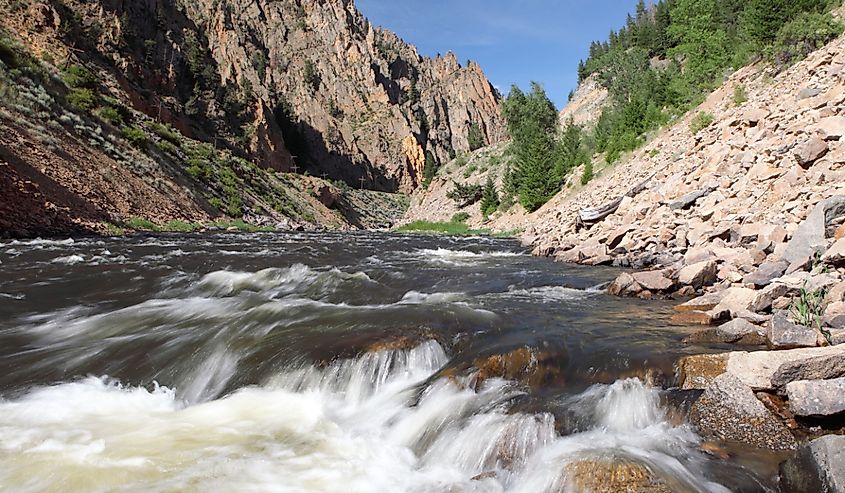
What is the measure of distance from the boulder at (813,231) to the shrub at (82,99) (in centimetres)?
4085

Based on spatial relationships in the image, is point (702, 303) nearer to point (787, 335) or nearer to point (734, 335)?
point (734, 335)

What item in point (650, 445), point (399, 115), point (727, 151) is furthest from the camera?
point (399, 115)

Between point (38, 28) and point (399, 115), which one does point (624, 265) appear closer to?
point (38, 28)

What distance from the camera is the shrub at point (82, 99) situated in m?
34.1

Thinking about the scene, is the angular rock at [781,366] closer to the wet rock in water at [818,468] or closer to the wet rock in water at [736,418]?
the wet rock in water at [736,418]

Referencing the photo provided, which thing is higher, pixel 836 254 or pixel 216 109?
pixel 216 109

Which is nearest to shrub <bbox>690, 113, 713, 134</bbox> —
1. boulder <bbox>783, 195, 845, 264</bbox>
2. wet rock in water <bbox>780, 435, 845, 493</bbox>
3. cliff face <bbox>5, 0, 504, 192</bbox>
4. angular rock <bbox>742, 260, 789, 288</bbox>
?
boulder <bbox>783, 195, 845, 264</bbox>

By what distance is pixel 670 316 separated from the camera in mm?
7977

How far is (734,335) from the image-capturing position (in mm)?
6414

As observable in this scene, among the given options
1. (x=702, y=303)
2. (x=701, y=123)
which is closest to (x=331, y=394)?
(x=702, y=303)

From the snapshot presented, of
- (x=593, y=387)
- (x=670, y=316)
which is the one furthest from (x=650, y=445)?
(x=670, y=316)

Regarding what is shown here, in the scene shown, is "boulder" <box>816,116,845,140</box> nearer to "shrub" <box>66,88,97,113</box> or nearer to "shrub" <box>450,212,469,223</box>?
"shrub" <box>450,212,469,223</box>

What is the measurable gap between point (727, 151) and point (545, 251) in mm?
6953

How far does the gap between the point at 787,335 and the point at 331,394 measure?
18.3 feet
